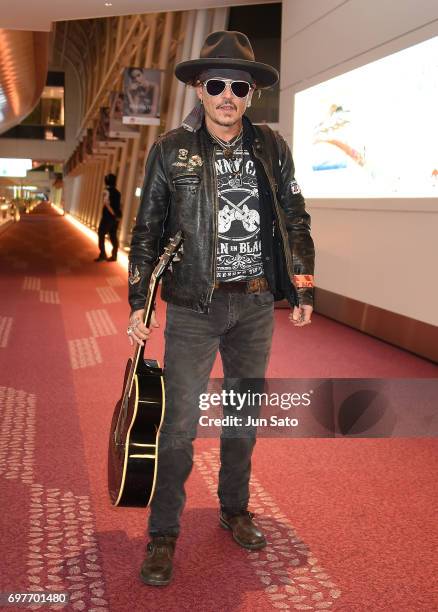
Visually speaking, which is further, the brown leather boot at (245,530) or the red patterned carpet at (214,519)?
the brown leather boot at (245,530)

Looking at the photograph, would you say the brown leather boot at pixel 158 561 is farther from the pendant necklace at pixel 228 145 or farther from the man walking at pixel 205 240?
the pendant necklace at pixel 228 145

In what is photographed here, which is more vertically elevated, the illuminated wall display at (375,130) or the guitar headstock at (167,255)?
the illuminated wall display at (375,130)

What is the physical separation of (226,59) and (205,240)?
0.58 meters

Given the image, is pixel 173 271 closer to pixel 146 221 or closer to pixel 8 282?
pixel 146 221

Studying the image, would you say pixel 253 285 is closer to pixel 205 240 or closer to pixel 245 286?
pixel 245 286

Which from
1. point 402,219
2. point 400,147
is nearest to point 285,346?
point 402,219

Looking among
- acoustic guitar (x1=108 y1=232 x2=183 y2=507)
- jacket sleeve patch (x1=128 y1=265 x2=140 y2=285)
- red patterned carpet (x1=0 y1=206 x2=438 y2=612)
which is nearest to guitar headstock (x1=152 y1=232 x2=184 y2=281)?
acoustic guitar (x1=108 y1=232 x2=183 y2=507)

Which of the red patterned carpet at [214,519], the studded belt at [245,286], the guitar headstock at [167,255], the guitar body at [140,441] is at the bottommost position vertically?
the red patterned carpet at [214,519]

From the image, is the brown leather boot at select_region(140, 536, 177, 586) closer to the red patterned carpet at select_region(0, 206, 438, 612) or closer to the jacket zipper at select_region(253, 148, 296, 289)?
the red patterned carpet at select_region(0, 206, 438, 612)

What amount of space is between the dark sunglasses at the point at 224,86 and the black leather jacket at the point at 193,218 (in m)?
0.13

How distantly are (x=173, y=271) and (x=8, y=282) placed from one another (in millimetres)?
9109

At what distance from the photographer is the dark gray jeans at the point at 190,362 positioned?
254cm

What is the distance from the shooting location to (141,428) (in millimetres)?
2414

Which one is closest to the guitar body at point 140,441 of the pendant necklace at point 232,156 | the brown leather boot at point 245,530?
the brown leather boot at point 245,530
